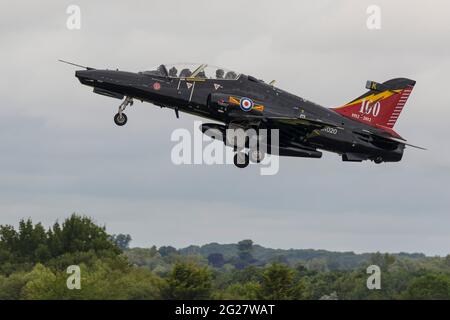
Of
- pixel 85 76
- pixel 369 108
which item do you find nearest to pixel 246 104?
pixel 85 76

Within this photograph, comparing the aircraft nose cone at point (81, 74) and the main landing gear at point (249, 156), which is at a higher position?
the aircraft nose cone at point (81, 74)

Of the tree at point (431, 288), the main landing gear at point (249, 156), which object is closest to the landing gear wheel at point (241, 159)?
the main landing gear at point (249, 156)

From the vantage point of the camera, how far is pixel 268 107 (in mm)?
47812

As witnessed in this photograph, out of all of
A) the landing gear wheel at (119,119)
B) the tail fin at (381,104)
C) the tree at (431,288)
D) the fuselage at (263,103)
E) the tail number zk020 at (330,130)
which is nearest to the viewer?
the fuselage at (263,103)

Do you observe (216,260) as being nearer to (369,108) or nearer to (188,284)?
(188,284)

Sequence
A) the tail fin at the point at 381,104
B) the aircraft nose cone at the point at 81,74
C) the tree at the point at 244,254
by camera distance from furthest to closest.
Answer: the tree at the point at 244,254 → the tail fin at the point at 381,104 → the aircraft nose cone at the point at 81,74

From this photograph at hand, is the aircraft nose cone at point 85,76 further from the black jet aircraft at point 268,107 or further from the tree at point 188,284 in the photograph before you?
the tree at point 188,284

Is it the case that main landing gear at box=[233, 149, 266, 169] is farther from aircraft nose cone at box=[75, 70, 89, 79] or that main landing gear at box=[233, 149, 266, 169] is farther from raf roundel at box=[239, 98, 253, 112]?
aircraft nose cone at box=[75, 70, 89, 79]

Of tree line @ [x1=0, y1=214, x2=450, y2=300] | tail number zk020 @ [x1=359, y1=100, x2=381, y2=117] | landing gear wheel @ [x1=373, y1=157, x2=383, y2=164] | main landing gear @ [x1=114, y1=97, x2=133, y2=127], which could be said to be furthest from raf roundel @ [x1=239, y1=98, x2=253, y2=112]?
tree line @ [x1=0, y1=214, x2=450, y2=300]

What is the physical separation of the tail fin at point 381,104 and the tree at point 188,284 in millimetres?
11194

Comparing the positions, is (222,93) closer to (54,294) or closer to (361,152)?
(361,152)

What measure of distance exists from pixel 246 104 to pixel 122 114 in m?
5.33

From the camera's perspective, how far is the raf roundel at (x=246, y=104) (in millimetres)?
46897
